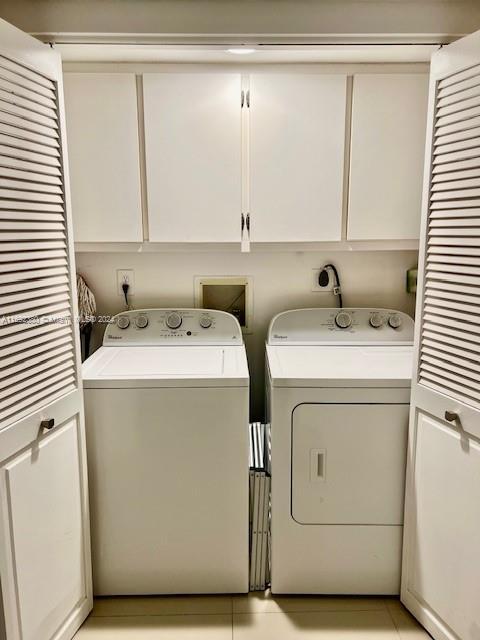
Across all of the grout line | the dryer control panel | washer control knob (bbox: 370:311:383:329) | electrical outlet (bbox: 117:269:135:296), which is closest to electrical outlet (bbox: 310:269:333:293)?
the dryer control panel

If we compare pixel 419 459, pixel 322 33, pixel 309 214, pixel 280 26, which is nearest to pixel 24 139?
pixel 280 26

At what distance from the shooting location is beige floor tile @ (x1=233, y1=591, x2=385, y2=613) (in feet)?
6.07

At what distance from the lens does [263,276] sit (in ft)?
7.93

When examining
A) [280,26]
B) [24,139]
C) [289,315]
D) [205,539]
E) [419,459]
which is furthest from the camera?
[289,315]

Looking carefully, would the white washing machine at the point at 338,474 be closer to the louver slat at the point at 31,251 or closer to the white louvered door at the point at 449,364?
the white louvered door at the point at 449,364

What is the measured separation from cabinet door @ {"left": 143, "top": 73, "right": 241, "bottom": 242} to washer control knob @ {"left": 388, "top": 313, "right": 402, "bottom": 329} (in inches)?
34.0

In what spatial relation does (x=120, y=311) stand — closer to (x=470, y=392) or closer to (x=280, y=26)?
(x=280, y=26)

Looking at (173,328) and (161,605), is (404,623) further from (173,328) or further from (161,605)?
(173,328)

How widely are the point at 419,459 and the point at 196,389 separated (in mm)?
849

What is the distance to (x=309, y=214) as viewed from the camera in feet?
6.79

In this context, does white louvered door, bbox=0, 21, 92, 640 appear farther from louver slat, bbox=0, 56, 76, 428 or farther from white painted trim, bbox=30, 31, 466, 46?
white painted trim, bbox=30, 31, 466, 46

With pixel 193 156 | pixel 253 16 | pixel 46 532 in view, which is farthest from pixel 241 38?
pixel 46 532

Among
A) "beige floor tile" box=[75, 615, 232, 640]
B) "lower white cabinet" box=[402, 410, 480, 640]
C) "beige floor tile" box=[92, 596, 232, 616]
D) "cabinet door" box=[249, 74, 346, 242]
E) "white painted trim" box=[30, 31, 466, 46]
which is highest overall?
"white painted trim" box=[30, 31, 466, 46]

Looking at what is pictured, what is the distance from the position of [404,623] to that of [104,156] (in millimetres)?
2209
